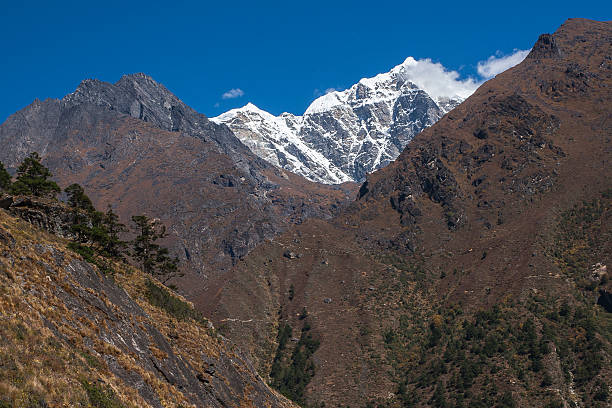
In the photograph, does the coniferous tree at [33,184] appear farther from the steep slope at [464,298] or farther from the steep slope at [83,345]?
the steep slope at [464,298]

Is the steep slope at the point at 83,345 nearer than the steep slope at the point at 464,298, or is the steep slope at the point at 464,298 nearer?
the steep slope at the point at 83,345

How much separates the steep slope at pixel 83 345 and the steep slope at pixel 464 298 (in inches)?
3448

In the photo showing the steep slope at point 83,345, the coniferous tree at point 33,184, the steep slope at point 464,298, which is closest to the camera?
the steep slope at point 83,345

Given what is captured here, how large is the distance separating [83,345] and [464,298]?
139576 mm

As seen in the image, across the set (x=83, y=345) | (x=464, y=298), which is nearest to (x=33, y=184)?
(x=83, y=345)

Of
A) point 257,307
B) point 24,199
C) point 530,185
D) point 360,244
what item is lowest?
point 257,307

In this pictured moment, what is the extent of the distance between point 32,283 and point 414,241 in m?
172

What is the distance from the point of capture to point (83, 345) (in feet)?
83.2

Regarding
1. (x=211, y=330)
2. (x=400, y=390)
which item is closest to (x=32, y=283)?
(x=211, y=330)

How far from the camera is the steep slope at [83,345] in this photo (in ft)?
64.1

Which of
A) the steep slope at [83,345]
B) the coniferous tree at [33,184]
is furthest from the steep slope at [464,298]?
the steep slope at [83,345]

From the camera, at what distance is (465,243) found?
586 ft

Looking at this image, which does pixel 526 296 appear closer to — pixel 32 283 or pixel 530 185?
pixel 530 185

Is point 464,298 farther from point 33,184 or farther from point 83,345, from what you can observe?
point 83,345
